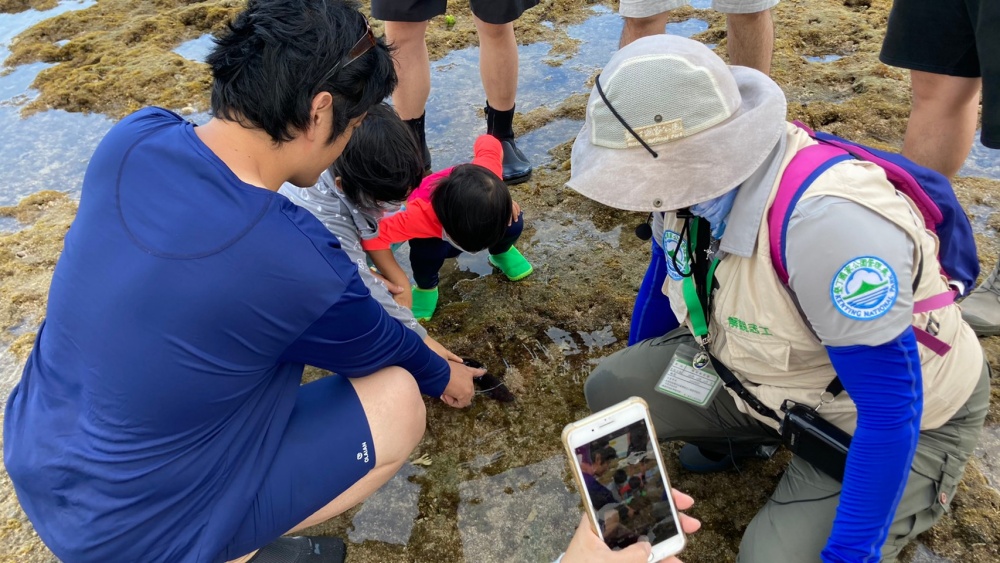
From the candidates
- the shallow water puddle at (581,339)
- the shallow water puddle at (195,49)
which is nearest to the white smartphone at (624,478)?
the shallow water puddle at (581,339)

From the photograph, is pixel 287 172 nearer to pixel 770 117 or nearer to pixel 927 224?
pixel 770 117

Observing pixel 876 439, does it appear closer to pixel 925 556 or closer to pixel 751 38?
pixel 925 556

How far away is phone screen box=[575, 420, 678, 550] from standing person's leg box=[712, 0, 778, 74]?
2.31 metres

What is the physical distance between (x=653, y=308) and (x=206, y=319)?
1314 millimetres

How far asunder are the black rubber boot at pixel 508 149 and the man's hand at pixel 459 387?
1335 millimetres

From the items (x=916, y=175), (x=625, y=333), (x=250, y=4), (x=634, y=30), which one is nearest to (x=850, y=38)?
(x=634, y=30)

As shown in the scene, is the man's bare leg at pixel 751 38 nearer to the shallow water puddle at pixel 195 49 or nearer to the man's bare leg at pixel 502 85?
the man's bare leg at pixel 502 85

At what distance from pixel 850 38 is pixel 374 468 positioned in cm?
402

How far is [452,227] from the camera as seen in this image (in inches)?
95.3

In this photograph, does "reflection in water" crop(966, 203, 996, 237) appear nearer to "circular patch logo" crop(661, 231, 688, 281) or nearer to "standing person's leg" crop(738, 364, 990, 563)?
"standing person's leg" crop(738, 364, 990, 563)

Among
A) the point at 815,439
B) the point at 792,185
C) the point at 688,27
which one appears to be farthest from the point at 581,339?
the point at 688,27

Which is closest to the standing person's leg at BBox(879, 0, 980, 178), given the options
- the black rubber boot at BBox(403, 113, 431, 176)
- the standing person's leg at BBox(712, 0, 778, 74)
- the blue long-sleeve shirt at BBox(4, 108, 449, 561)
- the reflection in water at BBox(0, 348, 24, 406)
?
the standing person's leg at BBox(712, 0, 778, 74)

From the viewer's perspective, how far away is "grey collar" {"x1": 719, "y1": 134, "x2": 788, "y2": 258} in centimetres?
129

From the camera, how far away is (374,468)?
5.78 ft
